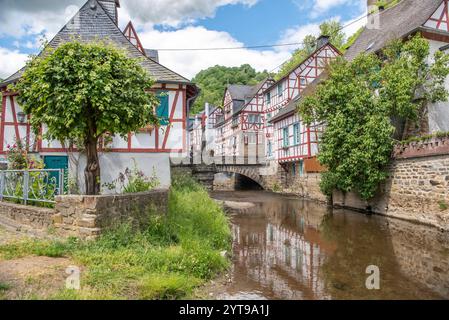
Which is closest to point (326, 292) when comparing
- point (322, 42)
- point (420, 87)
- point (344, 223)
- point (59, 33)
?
point (344, 223)

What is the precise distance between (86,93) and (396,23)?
14337 millimetres

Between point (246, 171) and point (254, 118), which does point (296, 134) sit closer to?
point (246, 171)

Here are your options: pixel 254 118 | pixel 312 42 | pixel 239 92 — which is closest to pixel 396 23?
pixel 254 118

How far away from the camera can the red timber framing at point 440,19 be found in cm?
1186

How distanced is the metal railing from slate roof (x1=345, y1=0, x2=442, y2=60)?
38.3 ft

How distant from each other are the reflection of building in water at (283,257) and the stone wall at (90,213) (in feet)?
6.29

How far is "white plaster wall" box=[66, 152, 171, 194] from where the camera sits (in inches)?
389

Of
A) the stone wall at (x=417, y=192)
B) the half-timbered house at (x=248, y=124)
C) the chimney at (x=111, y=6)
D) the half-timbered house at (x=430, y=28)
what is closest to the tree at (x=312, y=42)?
the half-timbered house at (x=248, y=124)

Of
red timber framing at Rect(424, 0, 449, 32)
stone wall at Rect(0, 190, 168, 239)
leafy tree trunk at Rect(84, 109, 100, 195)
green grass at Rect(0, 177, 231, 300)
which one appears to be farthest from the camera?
red timber framing at Rect(424, 0, 449, 32)

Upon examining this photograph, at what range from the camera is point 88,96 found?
496cm

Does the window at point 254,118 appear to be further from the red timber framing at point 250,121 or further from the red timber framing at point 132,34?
the red timber framing at point 132,34

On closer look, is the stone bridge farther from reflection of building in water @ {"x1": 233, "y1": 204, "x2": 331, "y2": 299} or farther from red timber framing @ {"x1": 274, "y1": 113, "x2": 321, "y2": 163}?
reflection of building in water @ {"x1": 233, "y1": 204, "x2": 331, "y2": 299}

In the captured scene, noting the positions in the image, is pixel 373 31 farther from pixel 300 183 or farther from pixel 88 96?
pixel 88 96

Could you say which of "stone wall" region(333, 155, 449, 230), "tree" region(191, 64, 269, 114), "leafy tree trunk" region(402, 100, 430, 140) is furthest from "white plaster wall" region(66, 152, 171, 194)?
"tree" region(191, 64, 269, 114)
